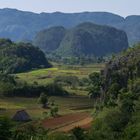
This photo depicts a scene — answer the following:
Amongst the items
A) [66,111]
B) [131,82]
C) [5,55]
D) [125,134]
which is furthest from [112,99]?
[5,55]

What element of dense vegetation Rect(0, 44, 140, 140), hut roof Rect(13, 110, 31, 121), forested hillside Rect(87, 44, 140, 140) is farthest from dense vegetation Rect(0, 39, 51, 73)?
→ hut roof Rect(13, 110, 31, 121)

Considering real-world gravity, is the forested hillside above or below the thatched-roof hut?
above

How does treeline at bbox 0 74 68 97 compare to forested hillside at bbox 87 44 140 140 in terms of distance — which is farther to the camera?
treeline at bbox 0 74 68 97

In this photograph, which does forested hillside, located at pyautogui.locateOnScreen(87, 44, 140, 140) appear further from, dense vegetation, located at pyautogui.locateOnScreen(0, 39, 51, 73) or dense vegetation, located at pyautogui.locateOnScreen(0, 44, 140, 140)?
dense vegetation, located at pyautogui.locateOnScreen(0, 39, 51, 73)

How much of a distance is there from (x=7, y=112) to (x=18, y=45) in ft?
285

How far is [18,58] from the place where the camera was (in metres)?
137

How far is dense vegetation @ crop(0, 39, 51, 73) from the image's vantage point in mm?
131875

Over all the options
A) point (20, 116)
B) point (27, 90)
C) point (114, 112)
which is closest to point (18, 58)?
point (27, 90)

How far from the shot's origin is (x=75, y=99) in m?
78.6

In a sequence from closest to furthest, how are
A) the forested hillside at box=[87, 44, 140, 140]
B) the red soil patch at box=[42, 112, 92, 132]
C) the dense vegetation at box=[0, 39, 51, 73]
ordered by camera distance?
the forested hillside at box=[87, 44, 140, 140] → the red soil patch at box=[42, 112, 92, 132] → the dense vegetation at box=[0, 39, 51, 73]

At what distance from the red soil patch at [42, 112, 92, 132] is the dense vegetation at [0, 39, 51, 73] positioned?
6672 centimetres

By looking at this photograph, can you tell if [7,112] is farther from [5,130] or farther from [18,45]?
[18,45]

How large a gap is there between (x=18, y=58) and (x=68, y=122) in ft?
271

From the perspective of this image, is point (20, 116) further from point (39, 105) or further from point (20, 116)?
point (39, 105)
